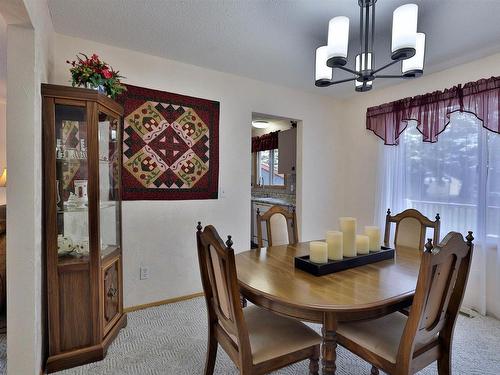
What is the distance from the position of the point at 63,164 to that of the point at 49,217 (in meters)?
0.35

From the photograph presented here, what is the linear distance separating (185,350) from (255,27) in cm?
242

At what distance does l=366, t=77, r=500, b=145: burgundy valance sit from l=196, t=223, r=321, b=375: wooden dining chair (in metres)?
2.44

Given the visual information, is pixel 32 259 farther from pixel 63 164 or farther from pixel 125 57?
pixel 125 57

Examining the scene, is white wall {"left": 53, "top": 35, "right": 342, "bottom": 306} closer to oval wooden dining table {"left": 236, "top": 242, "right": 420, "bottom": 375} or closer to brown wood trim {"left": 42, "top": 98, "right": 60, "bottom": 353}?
brown wood trim {"left": 42, "top": 98, "right": 60, "bottom": 353}

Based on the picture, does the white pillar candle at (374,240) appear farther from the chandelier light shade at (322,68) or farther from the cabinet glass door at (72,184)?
the cabinet glass door at (72,184)

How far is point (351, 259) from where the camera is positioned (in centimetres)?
170

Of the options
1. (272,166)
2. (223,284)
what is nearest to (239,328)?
(223,284)

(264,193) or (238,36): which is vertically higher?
(238,36)

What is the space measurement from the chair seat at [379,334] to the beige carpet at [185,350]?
1.73 ft

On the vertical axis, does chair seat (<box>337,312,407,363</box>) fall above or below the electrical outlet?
above

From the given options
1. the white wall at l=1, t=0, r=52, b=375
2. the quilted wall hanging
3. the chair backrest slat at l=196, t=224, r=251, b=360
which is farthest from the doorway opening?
the white wall at l=1, t=0, r=52, b=375

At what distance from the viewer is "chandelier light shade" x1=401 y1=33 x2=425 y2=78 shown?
168cm

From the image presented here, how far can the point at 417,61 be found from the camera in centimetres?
169

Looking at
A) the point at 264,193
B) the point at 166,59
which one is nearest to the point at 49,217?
the point at 166,59
